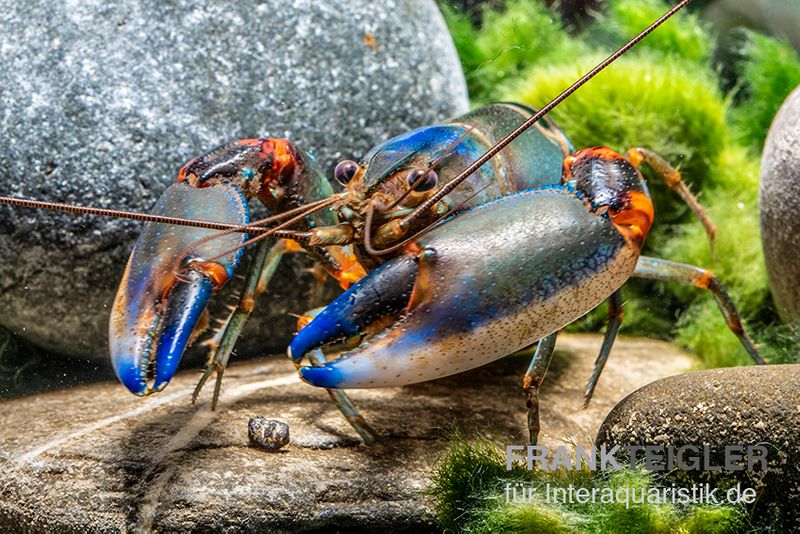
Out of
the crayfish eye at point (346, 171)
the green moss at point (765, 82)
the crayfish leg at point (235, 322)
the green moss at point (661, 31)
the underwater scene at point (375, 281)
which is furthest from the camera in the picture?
the green moss at point (661, 31)

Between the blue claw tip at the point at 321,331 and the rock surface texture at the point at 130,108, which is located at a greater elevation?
the rock surface texture at the point at 130,108

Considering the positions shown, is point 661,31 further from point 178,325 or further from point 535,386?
point 178,325

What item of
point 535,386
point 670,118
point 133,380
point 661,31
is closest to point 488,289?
point 535,386

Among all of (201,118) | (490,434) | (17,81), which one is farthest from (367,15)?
(490,434)

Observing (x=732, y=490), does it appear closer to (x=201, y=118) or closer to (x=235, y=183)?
(x=235, y=183)

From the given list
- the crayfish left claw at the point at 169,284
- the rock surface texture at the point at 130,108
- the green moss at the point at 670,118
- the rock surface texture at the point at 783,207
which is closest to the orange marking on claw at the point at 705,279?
the rock surface texture at the point at 783,207

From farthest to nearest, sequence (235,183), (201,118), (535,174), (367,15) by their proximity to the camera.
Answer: (367,15) < (201,118) < (535,174) < (235,183)

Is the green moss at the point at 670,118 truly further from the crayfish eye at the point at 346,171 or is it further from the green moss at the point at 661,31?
the crayfish eye at the point at 346,171
